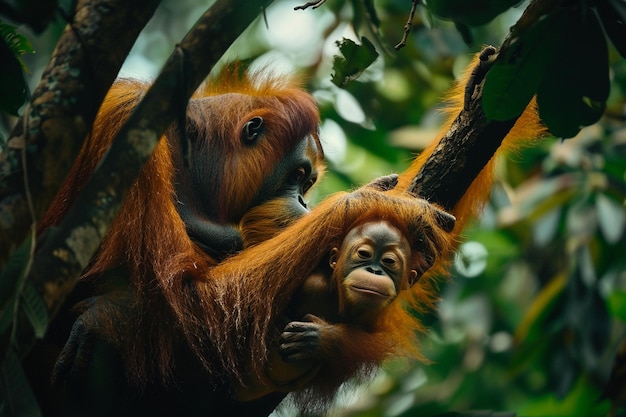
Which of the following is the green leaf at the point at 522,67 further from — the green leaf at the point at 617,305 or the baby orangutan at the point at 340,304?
the green leaf at the point at 617,305

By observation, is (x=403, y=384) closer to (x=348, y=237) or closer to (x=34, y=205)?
(x=348, y=237)

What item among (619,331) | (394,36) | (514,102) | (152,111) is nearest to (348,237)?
(514,102)

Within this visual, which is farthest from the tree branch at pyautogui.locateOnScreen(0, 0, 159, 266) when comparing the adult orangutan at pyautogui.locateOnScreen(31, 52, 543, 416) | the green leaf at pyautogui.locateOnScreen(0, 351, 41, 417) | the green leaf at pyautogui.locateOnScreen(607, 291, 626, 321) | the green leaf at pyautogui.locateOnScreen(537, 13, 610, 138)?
the green leaf at pyautogui.locateOnScreen(607, 291, 626, 321)

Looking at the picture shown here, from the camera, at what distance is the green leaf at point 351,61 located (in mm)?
3023

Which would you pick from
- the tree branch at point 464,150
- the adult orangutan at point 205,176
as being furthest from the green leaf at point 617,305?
the tree branch at point 464,150

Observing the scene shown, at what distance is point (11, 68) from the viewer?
2.45 m

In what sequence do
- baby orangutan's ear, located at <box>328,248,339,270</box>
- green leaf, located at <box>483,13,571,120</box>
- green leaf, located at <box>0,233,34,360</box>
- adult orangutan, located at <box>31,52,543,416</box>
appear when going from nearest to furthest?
1. green leaf, located at <box>0,233,34,360</box>
2. green leaf, located at <box>483,13,571,120</box>
3. adult orangutan, located at <box>31,52,543,416</box>
4. baby orangutan's ear, located at <box>328,248,339,270</box>

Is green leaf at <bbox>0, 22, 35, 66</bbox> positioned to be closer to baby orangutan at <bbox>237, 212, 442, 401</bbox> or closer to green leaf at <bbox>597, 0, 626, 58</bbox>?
baby orangutan at <bbox>237, 212, 442, 401</bbox>

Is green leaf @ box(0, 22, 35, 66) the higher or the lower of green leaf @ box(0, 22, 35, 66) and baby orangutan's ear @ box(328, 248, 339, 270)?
the higher

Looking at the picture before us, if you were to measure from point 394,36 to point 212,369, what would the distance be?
4.60 meters

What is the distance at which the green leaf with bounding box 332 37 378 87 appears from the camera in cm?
302

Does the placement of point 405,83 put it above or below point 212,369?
below

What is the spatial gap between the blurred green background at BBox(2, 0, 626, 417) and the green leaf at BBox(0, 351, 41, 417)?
3.70 metres

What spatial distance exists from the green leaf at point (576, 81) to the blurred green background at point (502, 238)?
10.3 feet
